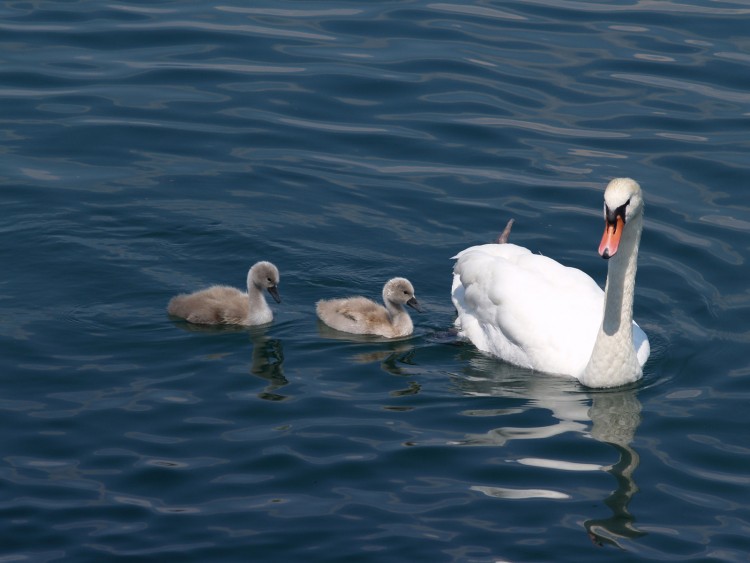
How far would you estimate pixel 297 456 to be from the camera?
10195mm

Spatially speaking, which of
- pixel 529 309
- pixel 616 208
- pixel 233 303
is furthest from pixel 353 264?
pixel 616 208

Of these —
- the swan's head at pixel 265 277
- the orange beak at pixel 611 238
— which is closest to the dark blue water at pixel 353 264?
the swan's head at pixel 265 277

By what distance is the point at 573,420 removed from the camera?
1115 cm

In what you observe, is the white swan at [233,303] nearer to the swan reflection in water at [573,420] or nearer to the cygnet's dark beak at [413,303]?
the cygnet's dark beak at [413,303]

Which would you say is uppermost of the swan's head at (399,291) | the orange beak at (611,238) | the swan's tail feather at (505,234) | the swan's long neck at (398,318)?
the orange beak at (611,238)

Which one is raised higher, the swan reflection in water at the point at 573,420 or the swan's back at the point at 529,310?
the swan's back at the point at 529,310

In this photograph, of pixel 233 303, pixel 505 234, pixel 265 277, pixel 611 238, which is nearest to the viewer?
pixel 611 238

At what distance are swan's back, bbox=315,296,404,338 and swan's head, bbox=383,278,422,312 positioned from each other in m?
0.13

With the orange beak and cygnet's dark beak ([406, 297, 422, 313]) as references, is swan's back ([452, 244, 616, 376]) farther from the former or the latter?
the orange beak

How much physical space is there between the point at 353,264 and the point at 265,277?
5.04ft

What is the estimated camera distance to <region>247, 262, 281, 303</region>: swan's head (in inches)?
499

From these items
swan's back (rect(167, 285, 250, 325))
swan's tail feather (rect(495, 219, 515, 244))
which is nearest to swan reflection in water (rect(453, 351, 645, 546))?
swan's tail feather (rect(495, 219, 515, 244))

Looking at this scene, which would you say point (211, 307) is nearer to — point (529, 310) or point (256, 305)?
point (256, 305)

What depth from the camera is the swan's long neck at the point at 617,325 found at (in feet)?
37.7
